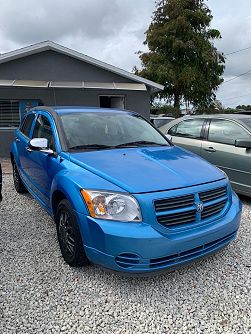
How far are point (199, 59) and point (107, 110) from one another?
20.6 m

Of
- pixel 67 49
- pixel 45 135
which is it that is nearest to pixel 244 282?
pixel 45 135

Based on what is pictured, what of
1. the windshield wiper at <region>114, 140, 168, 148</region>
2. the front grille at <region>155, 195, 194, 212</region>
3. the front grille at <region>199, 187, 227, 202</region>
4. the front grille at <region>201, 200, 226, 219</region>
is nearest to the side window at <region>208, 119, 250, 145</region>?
the windshield wiper at <region>114, 140, 168, 148</region>

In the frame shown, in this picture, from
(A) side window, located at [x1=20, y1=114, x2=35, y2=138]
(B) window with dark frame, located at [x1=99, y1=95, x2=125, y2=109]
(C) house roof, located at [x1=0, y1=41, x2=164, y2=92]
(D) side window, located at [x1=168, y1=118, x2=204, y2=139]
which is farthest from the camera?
(B) window with dark frame, located at [x1=99, y1=95, x2=125, y2=109]

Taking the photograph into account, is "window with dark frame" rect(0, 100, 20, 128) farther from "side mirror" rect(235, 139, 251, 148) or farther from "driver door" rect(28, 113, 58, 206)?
"side mirror" rect(235, 139, 251, 148)

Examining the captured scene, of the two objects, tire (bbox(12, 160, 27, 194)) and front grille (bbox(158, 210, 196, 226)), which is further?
tire (bbox(12, 160, 27, 194))

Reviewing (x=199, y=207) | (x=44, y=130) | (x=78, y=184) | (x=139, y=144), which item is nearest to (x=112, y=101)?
(x=44, y=130)

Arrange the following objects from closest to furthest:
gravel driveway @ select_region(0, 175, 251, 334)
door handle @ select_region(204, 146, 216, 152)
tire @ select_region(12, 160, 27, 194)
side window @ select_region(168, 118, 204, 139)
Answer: gravel driveway @ select_region(0, 175, 251, 334) < door handle @ select_region(204, 146, 216, 152) < tire @ select_region(12, 160, 27, 194) < side window @ select_region(168, 118, 204, 139)

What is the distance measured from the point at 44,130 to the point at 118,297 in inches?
97.2

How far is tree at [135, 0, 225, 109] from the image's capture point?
22391mm

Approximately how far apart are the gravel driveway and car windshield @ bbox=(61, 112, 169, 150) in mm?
1341

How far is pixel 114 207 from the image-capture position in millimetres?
2643

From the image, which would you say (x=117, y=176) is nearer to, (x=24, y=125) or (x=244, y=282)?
(x=244, y=282)

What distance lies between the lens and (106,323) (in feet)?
7.94

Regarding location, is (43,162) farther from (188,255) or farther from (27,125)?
(188,255)
